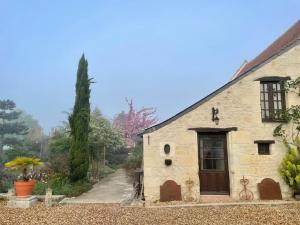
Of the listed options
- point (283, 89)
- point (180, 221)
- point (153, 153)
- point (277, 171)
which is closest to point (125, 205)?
point (153, 153)

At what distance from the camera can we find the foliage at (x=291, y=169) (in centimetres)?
1079

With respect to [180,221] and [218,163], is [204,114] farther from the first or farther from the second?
[180,221]

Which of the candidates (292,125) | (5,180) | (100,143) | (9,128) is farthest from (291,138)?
(9,128)

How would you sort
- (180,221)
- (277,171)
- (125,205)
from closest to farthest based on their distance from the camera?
1. (180,221)
2. (125,205)
3. (277,171)

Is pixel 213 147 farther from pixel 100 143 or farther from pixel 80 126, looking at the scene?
pixel 100 143

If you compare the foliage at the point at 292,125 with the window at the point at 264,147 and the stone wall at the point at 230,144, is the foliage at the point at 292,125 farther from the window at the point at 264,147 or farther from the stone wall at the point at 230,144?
the window at the point at 264,147

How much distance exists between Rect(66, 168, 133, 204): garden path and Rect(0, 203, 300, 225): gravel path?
163cm

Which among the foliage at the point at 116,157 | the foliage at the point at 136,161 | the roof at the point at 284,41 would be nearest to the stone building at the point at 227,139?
the roof at the point at 284,41

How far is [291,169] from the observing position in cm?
1084

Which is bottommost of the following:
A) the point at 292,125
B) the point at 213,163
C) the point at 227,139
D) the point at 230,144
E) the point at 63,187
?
the point at 63,187

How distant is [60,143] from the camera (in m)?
18.5

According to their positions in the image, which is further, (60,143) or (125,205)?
(60,143)

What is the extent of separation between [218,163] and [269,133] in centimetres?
214

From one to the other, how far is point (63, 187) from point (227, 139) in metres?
7.27
